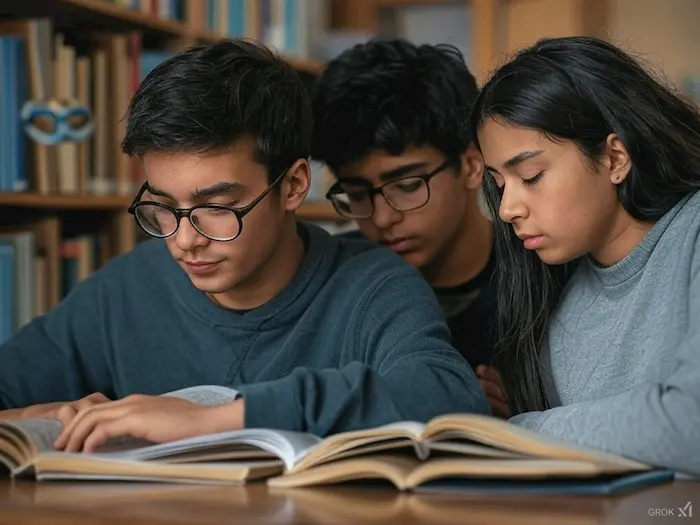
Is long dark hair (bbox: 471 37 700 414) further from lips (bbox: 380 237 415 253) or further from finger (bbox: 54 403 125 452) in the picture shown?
finger (bbox: 54 403 125 452)

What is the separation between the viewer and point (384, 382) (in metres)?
1.24

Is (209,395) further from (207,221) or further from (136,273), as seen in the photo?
(136,273)

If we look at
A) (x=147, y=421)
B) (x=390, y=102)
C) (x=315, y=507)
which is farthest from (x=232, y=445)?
(x=390, y=102)

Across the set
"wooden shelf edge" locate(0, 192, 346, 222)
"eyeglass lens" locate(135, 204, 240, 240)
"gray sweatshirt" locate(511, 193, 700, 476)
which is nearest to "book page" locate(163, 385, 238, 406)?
"eyeglass lens" locate(135, 204, 240, 240)

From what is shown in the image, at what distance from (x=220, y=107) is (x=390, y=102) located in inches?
19.8

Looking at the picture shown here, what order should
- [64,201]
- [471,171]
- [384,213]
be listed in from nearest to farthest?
[384,213]
[471,171]
[64,201]

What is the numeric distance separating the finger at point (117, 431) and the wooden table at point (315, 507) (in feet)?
0.23

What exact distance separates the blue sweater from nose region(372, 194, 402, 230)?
6.6 inches

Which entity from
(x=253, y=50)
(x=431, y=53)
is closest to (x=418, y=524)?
(x=253, y=50)

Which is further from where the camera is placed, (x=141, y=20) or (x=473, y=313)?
(x=141, y=20)

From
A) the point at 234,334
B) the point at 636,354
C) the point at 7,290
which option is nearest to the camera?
the point at 636,354

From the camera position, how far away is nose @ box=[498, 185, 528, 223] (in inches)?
55.2

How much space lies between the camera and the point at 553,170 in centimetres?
139

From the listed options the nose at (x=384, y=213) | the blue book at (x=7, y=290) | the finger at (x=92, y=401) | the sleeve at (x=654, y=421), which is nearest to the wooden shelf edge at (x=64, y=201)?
the blue book at (x=7, y=290)
